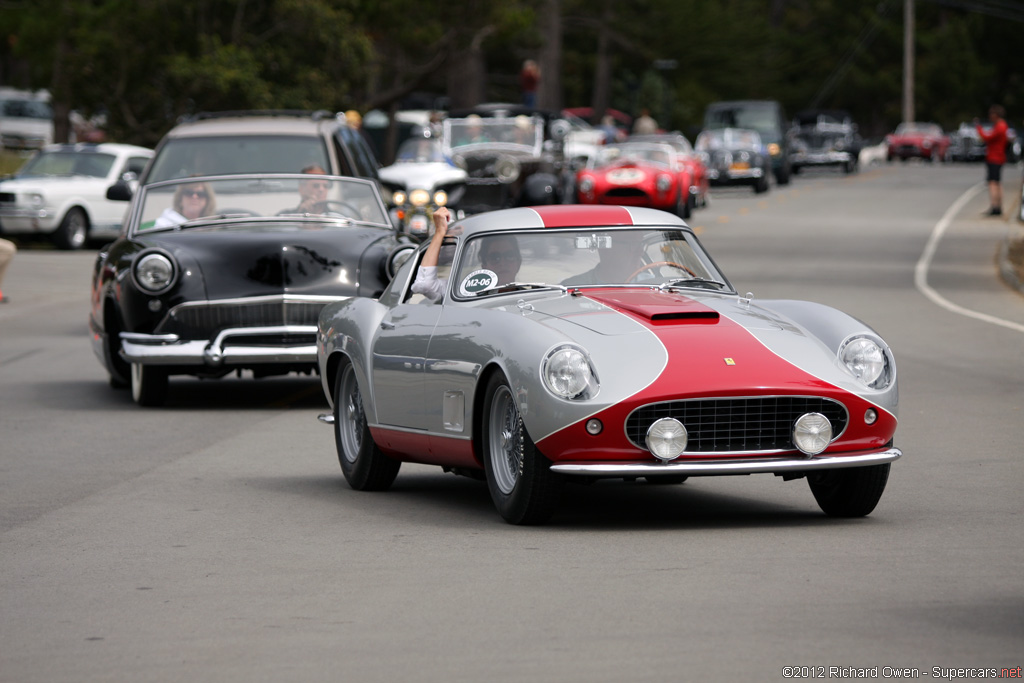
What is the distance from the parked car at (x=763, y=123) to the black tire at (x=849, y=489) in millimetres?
44878

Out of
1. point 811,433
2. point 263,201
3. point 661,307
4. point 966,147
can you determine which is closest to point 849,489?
point 811,433

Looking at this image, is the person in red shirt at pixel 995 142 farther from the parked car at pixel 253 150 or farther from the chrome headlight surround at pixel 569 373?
the chrome headlight surround at pixel 569 373

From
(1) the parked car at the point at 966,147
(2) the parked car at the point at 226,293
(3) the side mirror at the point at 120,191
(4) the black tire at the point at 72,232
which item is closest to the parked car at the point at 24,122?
(4) the black tire at the point at 72,232

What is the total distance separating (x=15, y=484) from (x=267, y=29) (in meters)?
30.7

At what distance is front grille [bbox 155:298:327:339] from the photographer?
1279 centimetres

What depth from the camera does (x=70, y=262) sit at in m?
28.7

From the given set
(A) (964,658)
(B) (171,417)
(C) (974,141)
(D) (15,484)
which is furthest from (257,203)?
(C) (974,141)

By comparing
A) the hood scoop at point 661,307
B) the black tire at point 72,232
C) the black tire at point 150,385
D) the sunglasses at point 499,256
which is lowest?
the black tire at point 72,232

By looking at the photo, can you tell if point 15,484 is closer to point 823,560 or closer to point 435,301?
point 435,301

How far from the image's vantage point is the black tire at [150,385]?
13109 mm

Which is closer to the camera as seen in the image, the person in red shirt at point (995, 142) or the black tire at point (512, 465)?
the black tire at point (512, 465)

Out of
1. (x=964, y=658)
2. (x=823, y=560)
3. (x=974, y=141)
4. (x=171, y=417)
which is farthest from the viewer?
(x=974, y=141)

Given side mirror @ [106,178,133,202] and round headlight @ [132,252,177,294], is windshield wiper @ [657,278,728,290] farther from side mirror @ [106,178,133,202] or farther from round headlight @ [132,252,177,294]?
side mirror @ [106,178,133,202]

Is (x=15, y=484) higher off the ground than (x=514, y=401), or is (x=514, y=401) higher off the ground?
(x=514, y=401)
